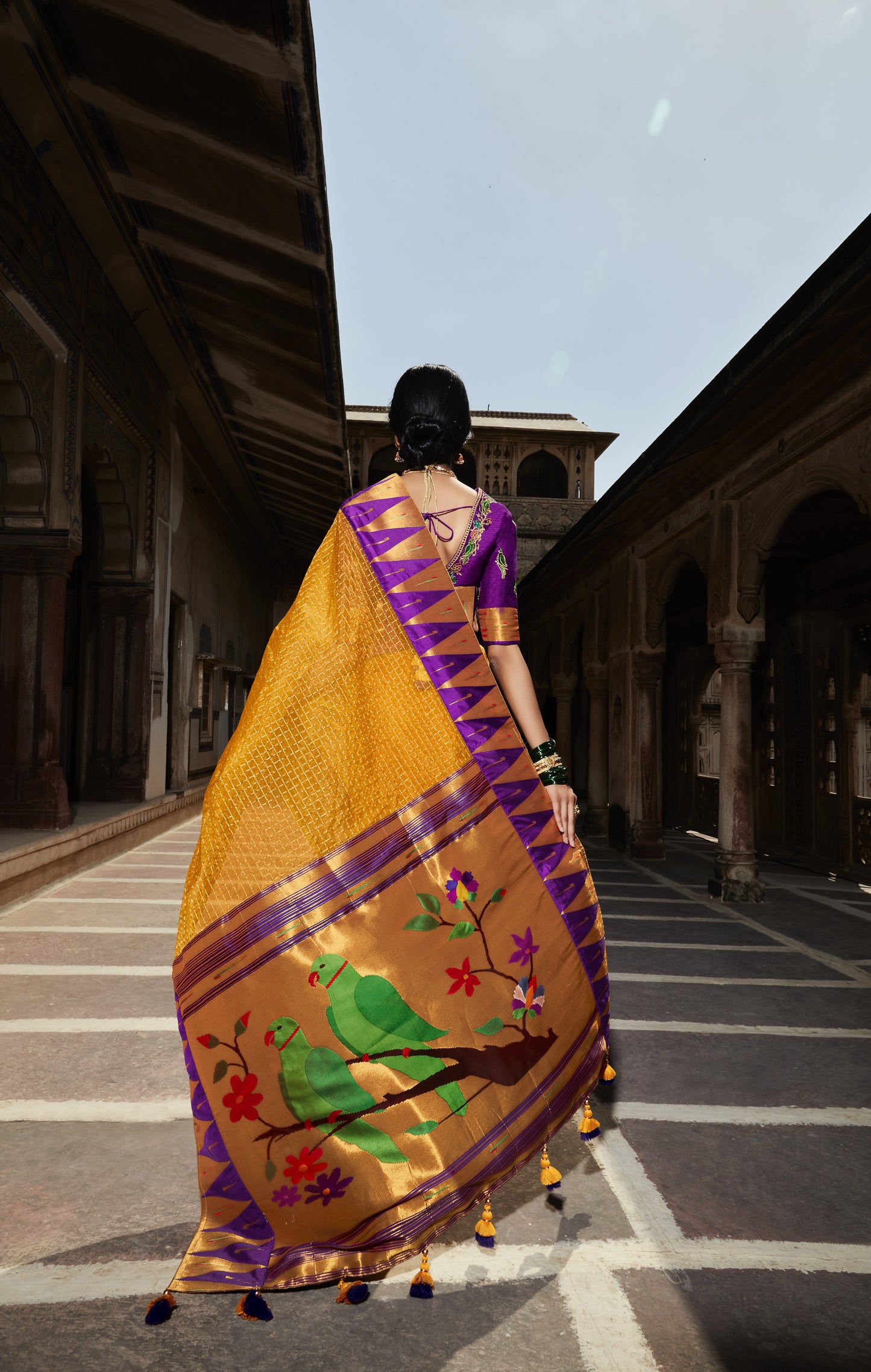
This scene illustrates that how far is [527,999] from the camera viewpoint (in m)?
1.59

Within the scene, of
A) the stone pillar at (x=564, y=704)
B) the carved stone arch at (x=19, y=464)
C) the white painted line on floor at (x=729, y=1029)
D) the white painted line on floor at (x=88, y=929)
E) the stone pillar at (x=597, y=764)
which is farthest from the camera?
the stone pillar at (x=564, y=704)

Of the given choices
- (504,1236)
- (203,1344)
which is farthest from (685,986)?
(203,1344)

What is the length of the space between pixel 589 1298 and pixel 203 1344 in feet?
2.15

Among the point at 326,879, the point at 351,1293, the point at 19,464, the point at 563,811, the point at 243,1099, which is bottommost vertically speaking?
the point at 351,1293

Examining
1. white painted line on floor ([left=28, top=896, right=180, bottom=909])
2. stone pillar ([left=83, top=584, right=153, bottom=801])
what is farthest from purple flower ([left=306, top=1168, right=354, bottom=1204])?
stone pillar ([left=83, top=584, right=153, bottom=801])

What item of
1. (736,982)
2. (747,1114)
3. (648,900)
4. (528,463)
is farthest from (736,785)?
(528,463)

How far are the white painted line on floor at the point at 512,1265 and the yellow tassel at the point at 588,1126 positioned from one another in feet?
0.61

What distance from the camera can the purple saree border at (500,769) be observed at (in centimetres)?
165

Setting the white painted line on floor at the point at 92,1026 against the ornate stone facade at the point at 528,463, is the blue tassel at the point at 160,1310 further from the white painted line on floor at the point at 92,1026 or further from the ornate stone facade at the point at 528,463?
the ornate stone facade at the point at 528,463

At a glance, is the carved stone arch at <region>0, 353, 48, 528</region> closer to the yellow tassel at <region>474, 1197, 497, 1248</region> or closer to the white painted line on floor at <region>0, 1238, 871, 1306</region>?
the white painted line on floor at <region>0, 1238, 871, 1306</region>

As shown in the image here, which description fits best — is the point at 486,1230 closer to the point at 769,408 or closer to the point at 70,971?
the point at 70,971

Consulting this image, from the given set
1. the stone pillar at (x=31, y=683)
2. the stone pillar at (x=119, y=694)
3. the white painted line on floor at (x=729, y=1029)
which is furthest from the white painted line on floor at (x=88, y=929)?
the stone pillar at (x=119, y=694)

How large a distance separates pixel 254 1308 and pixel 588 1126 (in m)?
0.72

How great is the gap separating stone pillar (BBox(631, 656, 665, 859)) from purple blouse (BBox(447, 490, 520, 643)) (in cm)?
703
